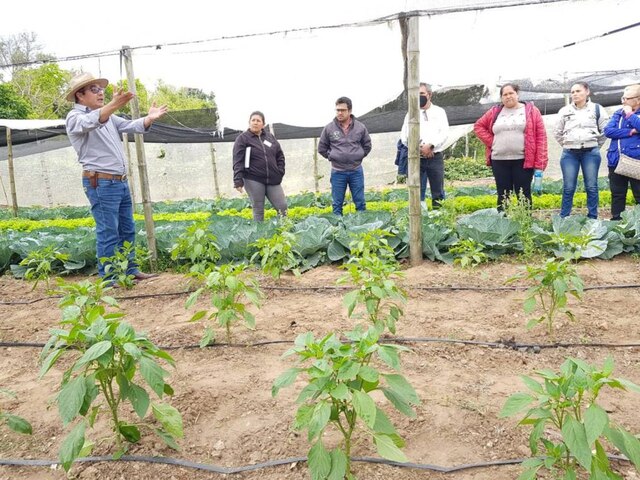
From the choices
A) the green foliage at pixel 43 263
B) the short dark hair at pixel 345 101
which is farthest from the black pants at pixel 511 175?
the green foliage at pixel 43 263

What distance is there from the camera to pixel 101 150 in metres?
3.94

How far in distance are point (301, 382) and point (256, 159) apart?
341cm

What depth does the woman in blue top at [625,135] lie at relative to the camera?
4.68 metres

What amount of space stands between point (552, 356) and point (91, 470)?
2173 mm

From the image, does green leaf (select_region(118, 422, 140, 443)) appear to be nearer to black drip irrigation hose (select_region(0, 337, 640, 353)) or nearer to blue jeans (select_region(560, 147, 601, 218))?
black drip irrigation hose (select_region(0, 337, 640, 353))

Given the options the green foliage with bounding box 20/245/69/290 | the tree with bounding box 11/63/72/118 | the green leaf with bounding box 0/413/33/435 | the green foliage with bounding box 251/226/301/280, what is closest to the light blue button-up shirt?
the green foliage with bounding box 20/245/69/290

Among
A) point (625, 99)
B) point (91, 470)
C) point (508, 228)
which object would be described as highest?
point (625, 99)

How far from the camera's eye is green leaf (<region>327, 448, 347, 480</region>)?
4.84ft

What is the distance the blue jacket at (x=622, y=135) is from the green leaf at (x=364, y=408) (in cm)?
451

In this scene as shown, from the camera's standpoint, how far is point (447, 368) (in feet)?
8.24

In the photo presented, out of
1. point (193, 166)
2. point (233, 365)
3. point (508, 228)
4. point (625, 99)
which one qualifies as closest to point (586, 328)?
point (508, 228)

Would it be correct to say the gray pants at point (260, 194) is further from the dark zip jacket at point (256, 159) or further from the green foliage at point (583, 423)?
the green foliage at point (583, 423)

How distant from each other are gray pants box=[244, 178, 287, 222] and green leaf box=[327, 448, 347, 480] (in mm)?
4191

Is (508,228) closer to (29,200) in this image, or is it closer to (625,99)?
(625,99)
